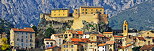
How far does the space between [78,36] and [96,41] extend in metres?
7.90

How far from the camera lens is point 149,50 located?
136500mm

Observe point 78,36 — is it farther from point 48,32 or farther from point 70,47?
point 70,47

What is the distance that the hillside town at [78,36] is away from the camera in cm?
14225

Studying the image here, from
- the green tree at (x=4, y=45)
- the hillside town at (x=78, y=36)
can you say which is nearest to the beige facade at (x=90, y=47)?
the hillside town at (x=78, y=36)

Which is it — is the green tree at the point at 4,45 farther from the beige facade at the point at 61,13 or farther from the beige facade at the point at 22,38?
the beige facade at the point at 61,13

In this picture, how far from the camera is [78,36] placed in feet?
501

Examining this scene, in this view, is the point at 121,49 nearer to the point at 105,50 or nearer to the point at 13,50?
the point at 105,50

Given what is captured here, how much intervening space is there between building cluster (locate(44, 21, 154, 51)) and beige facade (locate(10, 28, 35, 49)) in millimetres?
3008

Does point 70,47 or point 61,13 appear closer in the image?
point 70,47

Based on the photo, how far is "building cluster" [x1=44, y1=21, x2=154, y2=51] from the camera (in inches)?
5551

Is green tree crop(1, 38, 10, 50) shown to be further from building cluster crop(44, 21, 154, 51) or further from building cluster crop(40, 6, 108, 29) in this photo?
building cluster crop(40, 6, 108, 29)

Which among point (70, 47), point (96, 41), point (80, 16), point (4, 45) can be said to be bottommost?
point (4, 45)

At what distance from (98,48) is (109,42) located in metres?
2.44

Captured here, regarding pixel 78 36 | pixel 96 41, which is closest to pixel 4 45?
pixel 78 36
